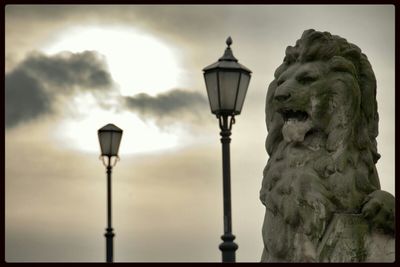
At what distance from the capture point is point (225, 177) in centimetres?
1035

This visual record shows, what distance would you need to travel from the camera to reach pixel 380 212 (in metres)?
11.7

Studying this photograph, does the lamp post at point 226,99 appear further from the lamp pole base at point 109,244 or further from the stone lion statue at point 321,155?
the lamp pole base at point 109,244

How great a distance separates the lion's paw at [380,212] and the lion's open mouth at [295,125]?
1190mm

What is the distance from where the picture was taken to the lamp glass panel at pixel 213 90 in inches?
419

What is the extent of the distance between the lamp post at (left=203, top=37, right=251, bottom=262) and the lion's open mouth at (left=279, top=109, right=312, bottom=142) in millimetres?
1417

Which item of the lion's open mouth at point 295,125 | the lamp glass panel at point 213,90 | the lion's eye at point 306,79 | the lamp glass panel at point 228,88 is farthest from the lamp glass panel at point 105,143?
the lamp glass panel at point 228,88

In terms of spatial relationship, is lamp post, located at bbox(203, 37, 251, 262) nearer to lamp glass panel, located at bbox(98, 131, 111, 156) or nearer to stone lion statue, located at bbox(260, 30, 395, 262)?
stone lion statue, located at bbox(260, 30, 395, 262)

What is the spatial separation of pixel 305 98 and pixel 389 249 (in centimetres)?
215

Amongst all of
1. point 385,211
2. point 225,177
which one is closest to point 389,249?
point 385,211

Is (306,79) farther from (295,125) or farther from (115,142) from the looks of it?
(115,142)

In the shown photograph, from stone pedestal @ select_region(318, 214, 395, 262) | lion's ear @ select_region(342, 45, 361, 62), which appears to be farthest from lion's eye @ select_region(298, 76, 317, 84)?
stone pedestal @ select_region(318, 214, 395, 262)

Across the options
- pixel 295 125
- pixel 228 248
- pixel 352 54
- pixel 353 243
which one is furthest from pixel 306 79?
pixel 228 248

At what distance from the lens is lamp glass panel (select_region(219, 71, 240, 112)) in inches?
417

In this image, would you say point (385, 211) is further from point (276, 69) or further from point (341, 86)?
point (276, 69)
